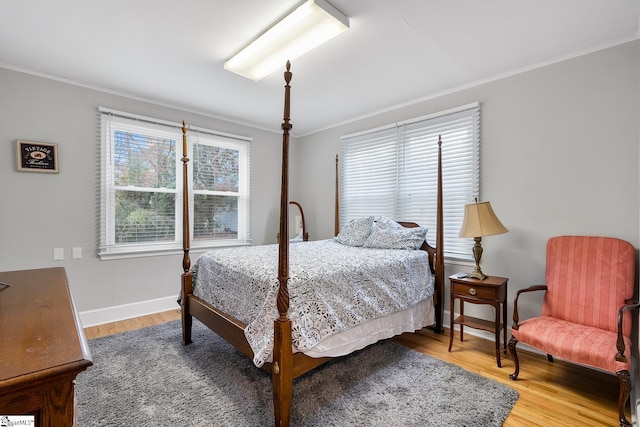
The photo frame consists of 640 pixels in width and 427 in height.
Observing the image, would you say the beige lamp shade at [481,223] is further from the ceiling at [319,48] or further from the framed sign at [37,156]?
the framed sign at [37,156]

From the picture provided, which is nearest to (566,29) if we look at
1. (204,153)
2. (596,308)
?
(596,308)

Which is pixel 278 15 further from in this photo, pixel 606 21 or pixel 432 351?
pixel 432 351

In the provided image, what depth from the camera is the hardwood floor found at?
5.85 feet

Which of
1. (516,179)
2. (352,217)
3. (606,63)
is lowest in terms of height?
(352,217)

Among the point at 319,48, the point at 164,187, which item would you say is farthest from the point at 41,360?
the point at 164,187

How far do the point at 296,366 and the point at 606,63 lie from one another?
315 centimetres

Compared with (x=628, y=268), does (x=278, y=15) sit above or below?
above

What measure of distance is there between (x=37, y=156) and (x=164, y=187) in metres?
1.15

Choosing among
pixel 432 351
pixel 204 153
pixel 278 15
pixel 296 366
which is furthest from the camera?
pixel 204 153

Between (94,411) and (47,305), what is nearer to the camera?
(47,305)

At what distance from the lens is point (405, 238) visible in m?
3.11

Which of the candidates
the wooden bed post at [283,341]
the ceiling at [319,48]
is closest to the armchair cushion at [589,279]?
the ceiling at [319,48]

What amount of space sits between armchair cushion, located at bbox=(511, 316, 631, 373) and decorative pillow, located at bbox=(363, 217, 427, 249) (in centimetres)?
117

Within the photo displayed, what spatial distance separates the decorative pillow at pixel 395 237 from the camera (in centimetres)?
309
